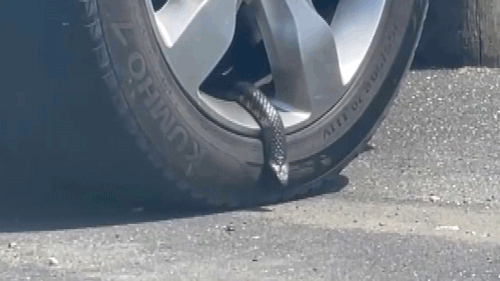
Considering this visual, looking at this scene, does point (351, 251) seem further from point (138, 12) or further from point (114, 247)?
point (138, 12)

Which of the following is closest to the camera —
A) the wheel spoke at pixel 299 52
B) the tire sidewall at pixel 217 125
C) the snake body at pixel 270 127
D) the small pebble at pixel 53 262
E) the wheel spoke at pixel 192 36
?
the small pebble at pixel 53 262

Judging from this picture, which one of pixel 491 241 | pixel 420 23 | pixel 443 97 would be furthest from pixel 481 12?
pixel 491 241

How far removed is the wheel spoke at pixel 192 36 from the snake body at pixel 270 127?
0.20 meters

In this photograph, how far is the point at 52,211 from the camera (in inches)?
161

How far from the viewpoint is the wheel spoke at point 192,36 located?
13.2 feet

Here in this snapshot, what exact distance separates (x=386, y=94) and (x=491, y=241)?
85cm

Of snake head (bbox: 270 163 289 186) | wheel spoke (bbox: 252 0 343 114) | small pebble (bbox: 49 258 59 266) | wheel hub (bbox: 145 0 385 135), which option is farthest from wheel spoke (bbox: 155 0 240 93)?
small pebble (bbox: 49 258 59 266)

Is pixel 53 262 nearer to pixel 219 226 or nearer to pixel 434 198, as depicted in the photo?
pixel 219 226

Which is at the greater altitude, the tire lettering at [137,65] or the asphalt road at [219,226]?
the tire lettering at [137,65]

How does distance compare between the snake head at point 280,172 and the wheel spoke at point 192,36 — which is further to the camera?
the snake head at point 280,172

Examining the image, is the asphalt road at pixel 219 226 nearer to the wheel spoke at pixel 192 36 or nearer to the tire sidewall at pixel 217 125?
the tire sidewall at pixel 217 125

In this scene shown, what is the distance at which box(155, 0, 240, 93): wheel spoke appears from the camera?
4.03 metres

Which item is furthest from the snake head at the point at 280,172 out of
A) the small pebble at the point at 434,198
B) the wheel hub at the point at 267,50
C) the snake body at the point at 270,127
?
the small pebble at the point at 434,198

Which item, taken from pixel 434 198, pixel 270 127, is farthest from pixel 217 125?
pixel 434 198
